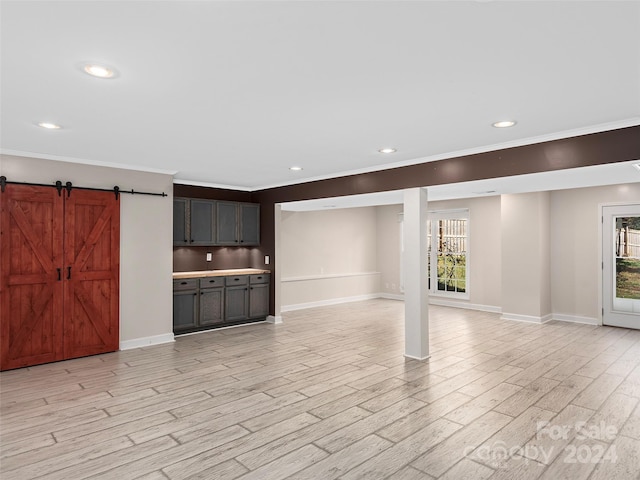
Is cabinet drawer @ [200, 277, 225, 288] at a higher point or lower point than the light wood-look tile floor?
higher

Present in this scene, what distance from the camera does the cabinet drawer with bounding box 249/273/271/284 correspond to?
7073 mm

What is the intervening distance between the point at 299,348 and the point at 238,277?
6.26 ft

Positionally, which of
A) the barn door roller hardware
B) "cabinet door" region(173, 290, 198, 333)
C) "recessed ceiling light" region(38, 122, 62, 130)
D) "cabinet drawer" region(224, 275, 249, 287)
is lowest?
"cabinet door" region(173, 290, 198, 333)

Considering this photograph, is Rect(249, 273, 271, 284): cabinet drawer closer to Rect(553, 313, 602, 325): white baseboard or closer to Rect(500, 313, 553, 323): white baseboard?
Rect(500, 313, 553, 323): white baseboard

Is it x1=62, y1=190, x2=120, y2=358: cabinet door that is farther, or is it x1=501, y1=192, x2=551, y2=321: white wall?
x1=501, y1=192, x2=551, y2=321: white wall

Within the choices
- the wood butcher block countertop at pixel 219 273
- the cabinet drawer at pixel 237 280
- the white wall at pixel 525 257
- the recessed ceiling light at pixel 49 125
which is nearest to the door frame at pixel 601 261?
the white wall at pixel 525 257

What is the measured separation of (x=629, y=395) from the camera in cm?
385

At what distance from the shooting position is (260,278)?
7188mm

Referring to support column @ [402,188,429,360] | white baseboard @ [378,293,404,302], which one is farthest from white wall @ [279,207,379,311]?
support column @ [402,188,429,360]

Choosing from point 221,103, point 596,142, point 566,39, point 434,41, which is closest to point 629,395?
point 596,142

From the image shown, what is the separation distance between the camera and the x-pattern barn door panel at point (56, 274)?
15.1 ft

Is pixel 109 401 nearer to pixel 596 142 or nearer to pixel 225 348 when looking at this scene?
pixel 225 348

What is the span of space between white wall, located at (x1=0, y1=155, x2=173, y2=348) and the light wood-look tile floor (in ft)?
1.30

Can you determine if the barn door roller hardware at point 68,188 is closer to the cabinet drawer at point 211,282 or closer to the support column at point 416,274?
the cabinet drawer at point 211,282
